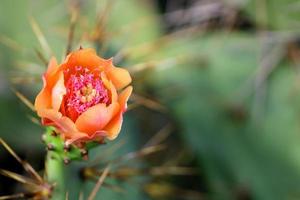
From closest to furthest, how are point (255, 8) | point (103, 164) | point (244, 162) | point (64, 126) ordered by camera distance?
point (64, 126)
point (103, 164)
point (244, 162)
point (255, 8)

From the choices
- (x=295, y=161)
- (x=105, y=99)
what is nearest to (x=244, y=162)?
(x=295, y=161)

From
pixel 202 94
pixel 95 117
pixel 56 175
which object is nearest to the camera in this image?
pixel 95 117

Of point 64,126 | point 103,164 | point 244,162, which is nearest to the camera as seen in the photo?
point 64,126

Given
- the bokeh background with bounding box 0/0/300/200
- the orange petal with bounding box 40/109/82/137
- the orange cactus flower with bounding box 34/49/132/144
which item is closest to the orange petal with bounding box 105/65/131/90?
the orange cactus flower with bounding box 34/49/132/144

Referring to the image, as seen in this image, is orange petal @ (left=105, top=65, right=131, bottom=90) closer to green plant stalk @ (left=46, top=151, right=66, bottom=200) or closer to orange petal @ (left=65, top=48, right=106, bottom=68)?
orange petal @ (left=65, top=48, right=106, bottom=68)

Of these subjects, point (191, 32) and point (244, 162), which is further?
point (191, 32)

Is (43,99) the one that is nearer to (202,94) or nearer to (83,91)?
(83,91)

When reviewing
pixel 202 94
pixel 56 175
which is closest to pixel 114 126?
pixel 56 175

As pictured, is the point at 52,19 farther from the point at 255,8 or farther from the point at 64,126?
the point at 64,126
